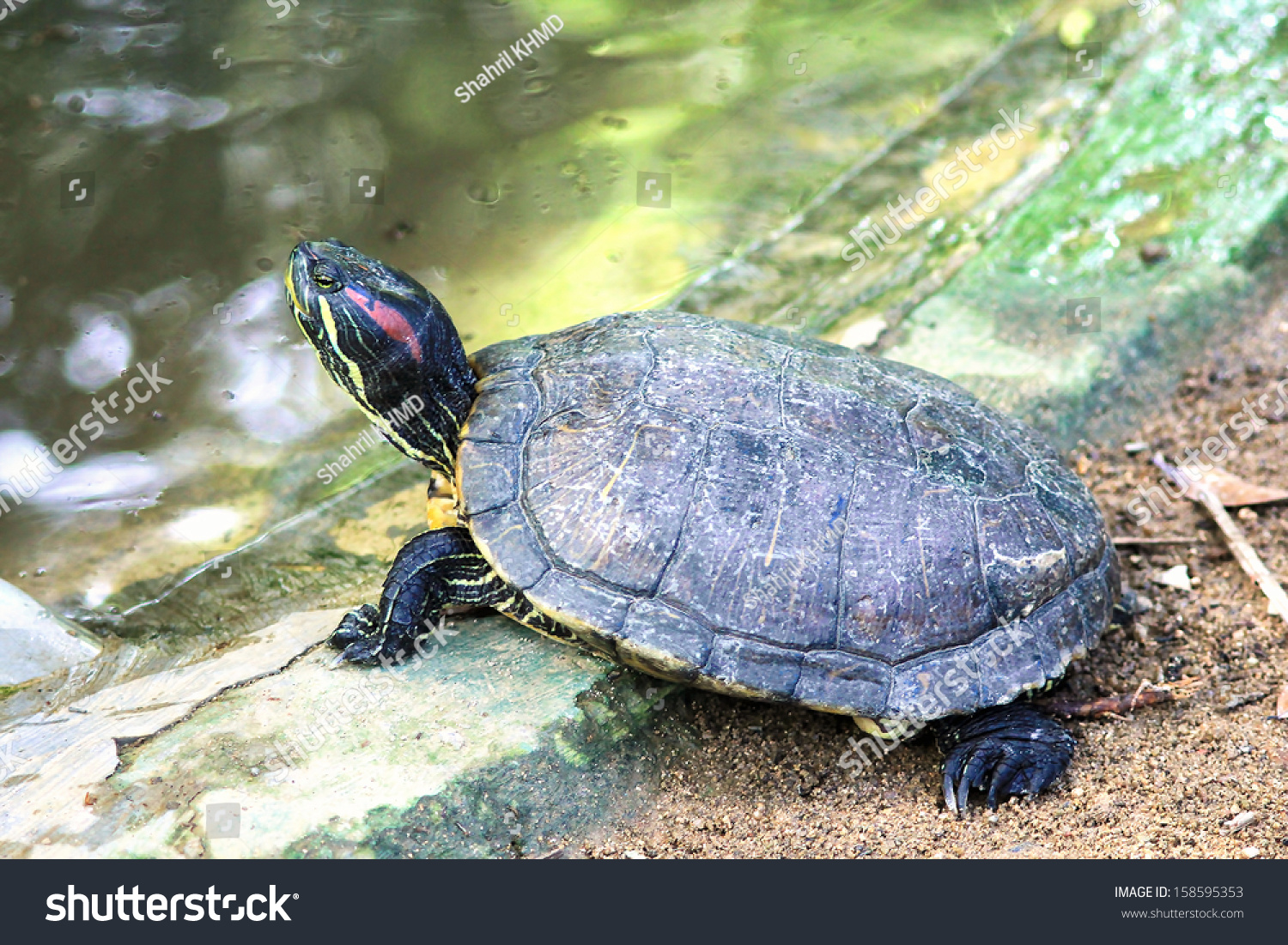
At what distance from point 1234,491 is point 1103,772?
258 cm

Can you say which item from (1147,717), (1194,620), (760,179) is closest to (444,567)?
(1147,717)

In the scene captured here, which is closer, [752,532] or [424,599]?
[752,532]

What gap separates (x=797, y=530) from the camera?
437 cm

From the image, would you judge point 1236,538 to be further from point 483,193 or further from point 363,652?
point 483,193

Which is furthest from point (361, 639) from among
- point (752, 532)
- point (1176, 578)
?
point (1176, 578)

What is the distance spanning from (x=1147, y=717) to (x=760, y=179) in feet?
17.8

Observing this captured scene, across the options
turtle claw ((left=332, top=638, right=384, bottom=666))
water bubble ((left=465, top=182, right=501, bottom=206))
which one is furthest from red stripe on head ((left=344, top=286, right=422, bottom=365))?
water bubble ((left=465, top=182, right=501, bottom=206))

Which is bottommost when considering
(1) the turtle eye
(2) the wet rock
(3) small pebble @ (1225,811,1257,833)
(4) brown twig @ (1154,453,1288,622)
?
(2) the wet rock

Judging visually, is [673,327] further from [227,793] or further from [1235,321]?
[1235,321]

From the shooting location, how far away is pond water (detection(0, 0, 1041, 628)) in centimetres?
614

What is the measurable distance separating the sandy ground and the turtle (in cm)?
22

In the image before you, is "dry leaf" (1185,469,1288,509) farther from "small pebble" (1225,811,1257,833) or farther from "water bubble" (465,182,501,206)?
"water bubble" (465,182,501,206)

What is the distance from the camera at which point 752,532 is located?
4.37 m

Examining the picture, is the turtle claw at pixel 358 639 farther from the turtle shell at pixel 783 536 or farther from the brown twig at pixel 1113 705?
the brown twig at pixel 1113 705
